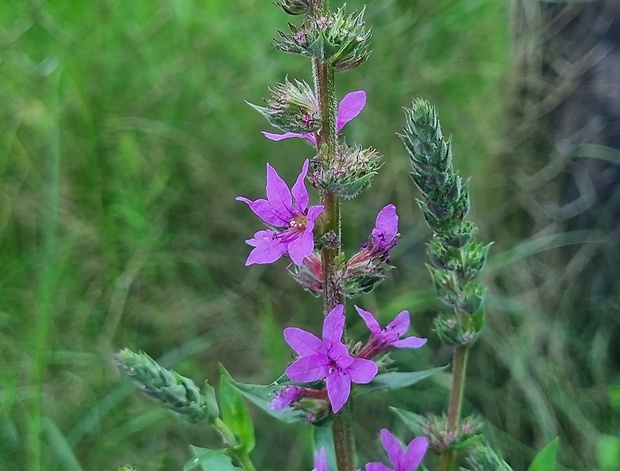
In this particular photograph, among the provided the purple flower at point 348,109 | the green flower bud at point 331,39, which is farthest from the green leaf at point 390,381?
the green flower bud at point 331,39

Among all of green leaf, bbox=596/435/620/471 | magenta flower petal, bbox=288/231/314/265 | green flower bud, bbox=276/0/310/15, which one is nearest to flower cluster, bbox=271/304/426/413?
magenta flower petal, bbox=288/231/314/265

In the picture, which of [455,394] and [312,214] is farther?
[455,394]

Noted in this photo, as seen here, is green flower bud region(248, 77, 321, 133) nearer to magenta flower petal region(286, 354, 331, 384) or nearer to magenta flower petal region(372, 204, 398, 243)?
magenta flower petal region(372, 204, 398, 243)

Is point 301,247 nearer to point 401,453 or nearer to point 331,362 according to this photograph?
point 331,362

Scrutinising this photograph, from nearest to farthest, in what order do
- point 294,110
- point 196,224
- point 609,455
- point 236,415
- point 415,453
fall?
point 294,110
point 415,453
point 236,415
point 609,455
point 196,224

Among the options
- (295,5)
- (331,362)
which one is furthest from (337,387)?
(295,5)

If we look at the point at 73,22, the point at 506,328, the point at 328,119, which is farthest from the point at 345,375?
the point at 73,22

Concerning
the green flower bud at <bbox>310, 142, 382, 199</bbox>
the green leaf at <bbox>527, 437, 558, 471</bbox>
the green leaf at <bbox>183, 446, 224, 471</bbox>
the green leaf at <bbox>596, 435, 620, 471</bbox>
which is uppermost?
the green flower bud at <bbox>310, 142, 382, 199</bbox>
